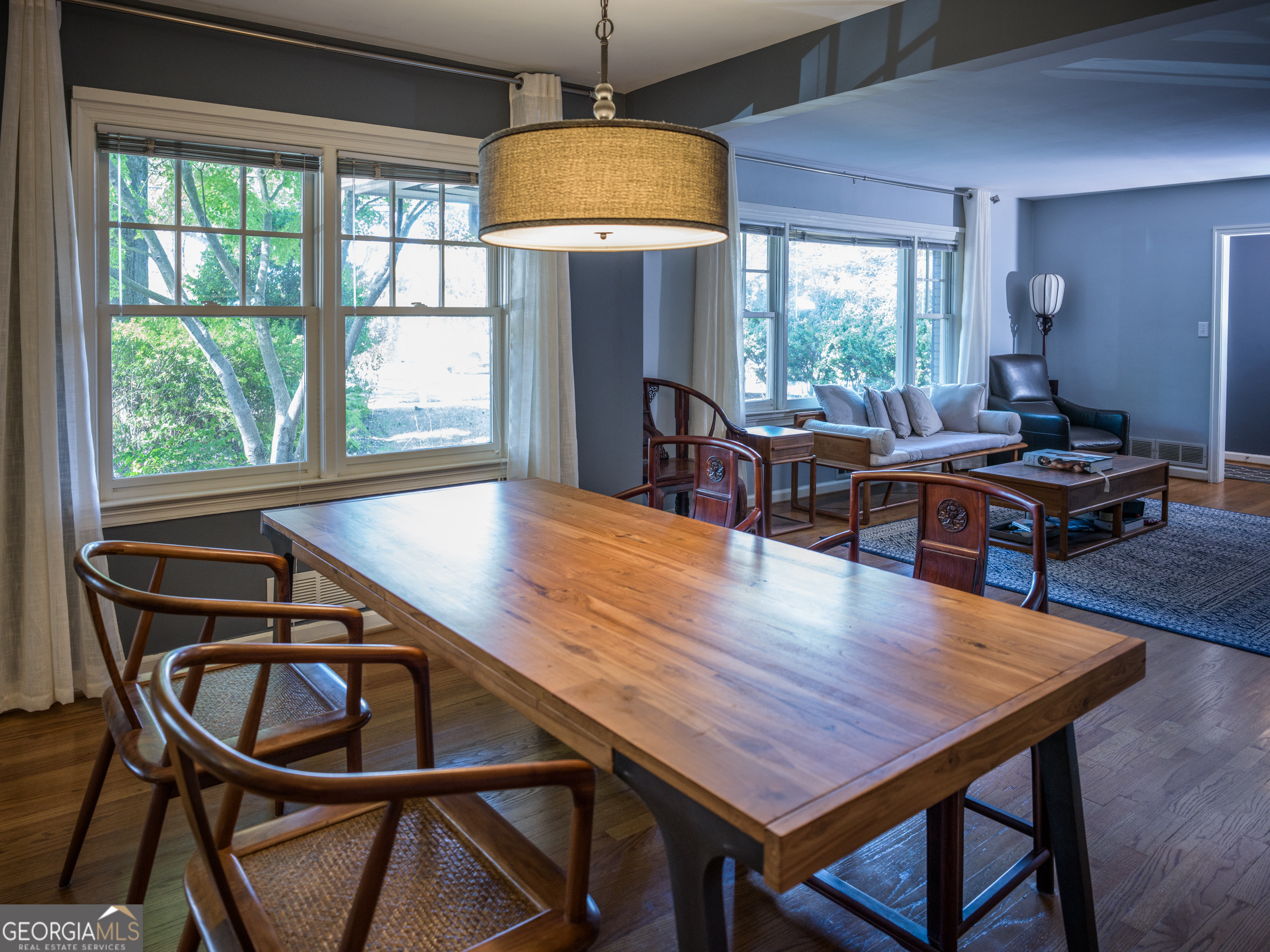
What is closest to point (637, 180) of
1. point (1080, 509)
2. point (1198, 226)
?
point (1080, 509)

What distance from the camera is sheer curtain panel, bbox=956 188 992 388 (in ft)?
23.6

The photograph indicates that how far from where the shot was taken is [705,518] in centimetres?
286

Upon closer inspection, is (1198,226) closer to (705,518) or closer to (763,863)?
(705,518)

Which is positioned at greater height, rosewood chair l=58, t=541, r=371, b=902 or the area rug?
rosewood chair l=58, t=541, r=371, b=902

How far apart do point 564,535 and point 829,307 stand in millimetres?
4659

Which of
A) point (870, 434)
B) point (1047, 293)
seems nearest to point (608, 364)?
point (870, 434)

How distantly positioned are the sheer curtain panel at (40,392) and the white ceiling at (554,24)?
1.94 ft

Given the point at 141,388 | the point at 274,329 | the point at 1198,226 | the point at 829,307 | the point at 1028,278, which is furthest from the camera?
the point at 1028,278

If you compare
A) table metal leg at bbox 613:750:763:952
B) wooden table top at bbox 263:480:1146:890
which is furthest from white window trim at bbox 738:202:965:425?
table metal leg at bbox 613:750:763:952

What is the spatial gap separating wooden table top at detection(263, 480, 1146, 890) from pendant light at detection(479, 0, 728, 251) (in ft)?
2.40

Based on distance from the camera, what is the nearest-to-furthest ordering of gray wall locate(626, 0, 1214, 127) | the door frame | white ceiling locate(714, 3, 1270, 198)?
gray wall locate(626, 0, 1214, 127)
white ceiling locate(714, 3, 1270, 198)
the door frame

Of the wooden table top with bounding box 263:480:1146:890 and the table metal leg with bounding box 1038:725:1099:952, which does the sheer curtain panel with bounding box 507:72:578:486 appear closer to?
the wooden table top with bounding box 263:480:1146:890

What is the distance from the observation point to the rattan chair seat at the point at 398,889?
119 cm

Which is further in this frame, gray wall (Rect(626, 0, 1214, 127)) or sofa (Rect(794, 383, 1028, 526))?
sofa (Rect(794, 383, 1028, 526))
